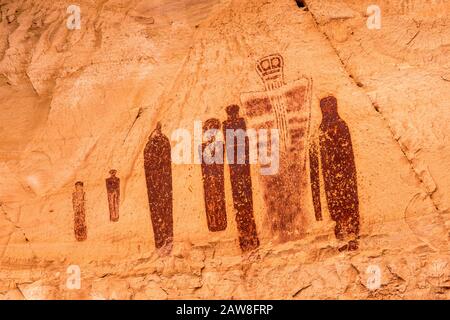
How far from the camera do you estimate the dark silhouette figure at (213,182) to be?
135 inches

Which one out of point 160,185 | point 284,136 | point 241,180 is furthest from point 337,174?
point 160,185

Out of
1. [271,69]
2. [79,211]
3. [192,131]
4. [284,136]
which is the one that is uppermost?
[271,69]

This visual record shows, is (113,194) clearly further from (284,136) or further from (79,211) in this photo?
(284,136)

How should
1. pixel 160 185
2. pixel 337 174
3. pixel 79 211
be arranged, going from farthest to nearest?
pixel 79 211 → pixel 160 185 → pixel 337 174

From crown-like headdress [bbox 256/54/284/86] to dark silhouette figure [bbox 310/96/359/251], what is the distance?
0.34 metres

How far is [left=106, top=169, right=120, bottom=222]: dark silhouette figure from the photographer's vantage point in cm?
359

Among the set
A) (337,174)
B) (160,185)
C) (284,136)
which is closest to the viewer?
(337,174)

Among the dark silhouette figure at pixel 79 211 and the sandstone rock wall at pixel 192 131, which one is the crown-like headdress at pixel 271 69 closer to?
the sandstone rock wall at pixel 192 131

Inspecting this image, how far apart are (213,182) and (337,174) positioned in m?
0.76

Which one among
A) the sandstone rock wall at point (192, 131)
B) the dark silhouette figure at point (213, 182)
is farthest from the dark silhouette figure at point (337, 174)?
the dark silhouette figure at point (213, 182)

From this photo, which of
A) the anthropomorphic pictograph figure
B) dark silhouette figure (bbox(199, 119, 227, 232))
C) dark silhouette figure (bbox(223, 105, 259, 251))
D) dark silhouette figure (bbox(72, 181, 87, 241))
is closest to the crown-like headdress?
the anthropomorphic pictograph figure

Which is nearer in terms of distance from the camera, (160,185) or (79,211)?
(160,185)

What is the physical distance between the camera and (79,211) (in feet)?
12.0

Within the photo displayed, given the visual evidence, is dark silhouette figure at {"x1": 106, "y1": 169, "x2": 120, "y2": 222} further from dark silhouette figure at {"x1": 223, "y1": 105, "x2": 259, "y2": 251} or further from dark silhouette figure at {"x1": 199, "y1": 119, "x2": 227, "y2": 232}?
dark silhouette figure at {"x1": 223, "y1": 105, "x2": 259, "y2": 251}
